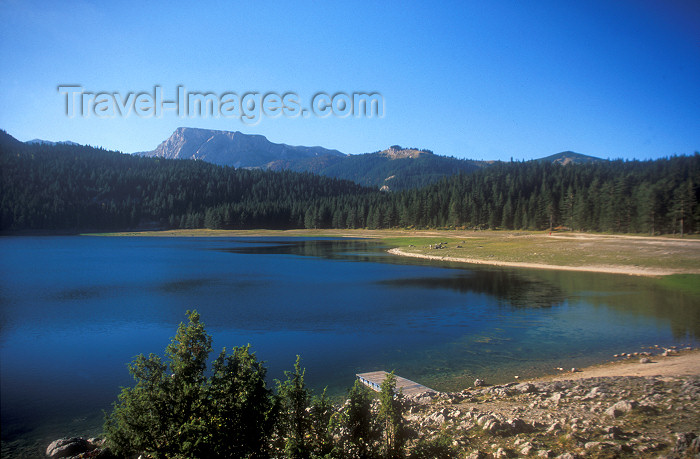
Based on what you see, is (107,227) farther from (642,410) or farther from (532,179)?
(642,410)

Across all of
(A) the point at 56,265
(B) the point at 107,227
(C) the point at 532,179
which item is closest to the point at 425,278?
(A) the point at 56,265

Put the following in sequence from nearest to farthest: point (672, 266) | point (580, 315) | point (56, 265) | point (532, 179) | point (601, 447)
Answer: point (601, 447), point (580, 315), point (672, 266), point (56, 265), point (532, 179)

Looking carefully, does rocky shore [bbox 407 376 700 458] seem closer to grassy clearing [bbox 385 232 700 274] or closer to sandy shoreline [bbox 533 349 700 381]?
sandy shoreline [bbox 533 349 700 381]

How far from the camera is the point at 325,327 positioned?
22641 mm

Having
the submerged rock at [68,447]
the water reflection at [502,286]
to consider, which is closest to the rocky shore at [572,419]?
the submerged rock at [68,447]

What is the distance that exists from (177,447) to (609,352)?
55.3 ft

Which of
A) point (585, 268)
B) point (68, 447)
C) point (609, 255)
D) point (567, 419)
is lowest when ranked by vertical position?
point (68, 447)

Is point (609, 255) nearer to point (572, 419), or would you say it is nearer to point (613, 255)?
point (613, 255)

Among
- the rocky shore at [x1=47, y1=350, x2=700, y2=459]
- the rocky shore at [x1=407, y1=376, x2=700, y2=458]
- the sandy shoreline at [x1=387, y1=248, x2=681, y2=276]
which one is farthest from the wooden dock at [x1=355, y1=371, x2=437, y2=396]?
the sandy shoreline at [x1=387, y1=248, x2=681, y2=276]

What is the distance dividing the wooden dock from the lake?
635mm

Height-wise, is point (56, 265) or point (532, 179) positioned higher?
point (532, 179)

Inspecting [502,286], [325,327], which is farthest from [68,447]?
[502,286]

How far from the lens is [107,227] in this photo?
178875mm

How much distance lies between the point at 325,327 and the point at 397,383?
9.63 meters
